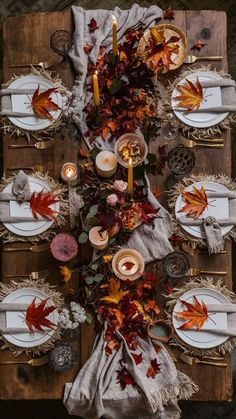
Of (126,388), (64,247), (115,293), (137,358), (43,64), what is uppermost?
(43,64)

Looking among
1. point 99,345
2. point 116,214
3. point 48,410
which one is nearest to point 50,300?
point 99,345

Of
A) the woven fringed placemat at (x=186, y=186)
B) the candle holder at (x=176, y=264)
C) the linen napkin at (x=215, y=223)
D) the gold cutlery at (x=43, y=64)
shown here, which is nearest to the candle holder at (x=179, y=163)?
the woven fringed placemat at (x=186, y=186)

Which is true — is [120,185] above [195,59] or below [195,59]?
below

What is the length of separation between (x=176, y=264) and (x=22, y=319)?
0.60m

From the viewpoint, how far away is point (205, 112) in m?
2.08

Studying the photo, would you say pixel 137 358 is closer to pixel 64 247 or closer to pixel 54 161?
pixel 64 247

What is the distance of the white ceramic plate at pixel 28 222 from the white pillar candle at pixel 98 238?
0.55 feet

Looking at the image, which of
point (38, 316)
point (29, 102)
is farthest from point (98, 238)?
point (29, 102)

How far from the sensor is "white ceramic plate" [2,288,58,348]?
77.1 inches

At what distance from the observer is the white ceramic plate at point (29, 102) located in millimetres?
2094

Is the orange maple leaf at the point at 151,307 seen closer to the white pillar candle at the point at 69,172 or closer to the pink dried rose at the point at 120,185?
the pink dried rose at the point at 120,185

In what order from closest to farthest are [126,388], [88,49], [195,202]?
[126,388], [195,202], [88,49]

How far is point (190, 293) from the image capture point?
198 centimetres

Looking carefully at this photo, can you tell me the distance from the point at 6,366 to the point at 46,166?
75 centimetres
